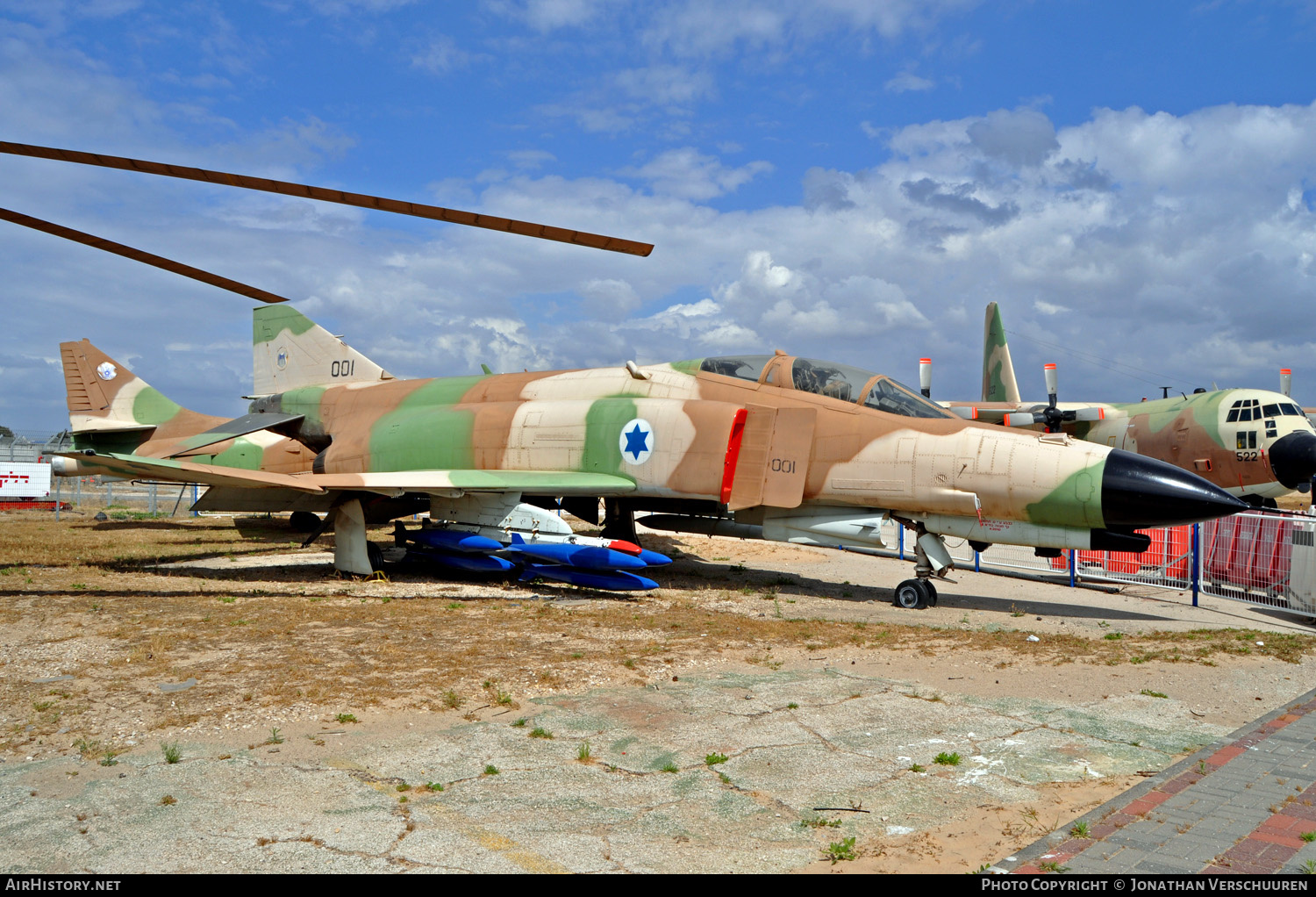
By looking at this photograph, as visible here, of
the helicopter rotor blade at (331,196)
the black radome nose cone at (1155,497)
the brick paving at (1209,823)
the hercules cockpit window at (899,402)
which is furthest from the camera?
the hercules cockpit window at (899,402)

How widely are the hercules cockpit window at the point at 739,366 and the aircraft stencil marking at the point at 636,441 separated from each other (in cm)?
142

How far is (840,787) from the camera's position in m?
4.62

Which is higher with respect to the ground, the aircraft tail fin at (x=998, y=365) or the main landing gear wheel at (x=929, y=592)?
the aircraft tail fin at (x=998, y=365)

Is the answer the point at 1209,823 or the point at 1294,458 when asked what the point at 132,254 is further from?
the point at 1294,458

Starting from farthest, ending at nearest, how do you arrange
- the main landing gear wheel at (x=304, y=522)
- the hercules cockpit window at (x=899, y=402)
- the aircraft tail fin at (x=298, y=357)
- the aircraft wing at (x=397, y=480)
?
the main landing gear wheel at (x=304, y=522), the aircraft tail fin at (x=298, y=357), the hercules cockpit window at (x=899, y=402), the aircraft wing at (x=397, y=480)

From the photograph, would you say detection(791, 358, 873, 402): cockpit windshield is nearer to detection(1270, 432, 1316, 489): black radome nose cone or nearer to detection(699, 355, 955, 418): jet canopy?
detection(699, 355, 955, 418): jet canopy

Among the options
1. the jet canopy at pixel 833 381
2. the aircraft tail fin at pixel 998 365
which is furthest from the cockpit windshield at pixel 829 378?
the aircraft tail fin at pixel 998 365

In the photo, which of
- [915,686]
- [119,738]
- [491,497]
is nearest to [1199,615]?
[915,686]

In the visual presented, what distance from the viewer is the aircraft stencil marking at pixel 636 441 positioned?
40.9 feet

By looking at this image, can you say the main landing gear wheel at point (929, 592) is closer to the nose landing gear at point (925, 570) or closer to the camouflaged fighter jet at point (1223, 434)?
the nose landing gear at point (925, 570)

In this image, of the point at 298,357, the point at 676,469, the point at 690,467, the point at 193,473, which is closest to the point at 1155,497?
the point at 690,467

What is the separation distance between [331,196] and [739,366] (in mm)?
7455

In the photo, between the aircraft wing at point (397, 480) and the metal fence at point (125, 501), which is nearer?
the aircraft wing at point (397, 480)

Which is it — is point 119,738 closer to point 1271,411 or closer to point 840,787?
point 840,787
